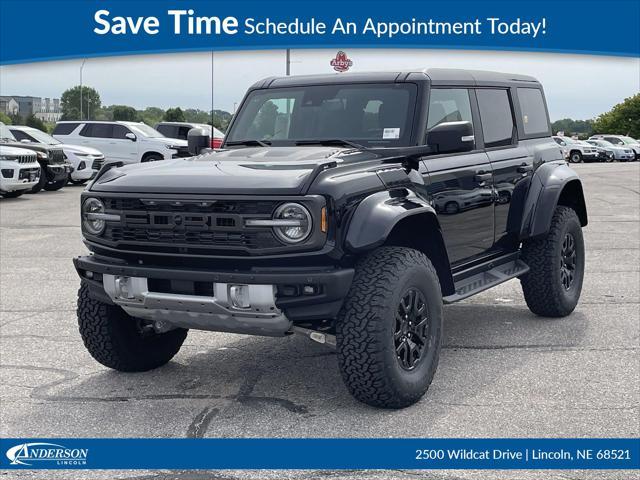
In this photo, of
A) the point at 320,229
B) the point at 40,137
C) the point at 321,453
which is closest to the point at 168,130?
the point at 40,137

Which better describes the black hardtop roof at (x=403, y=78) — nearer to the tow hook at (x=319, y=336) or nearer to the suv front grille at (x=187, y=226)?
the suv front grille at (x=187, y=226)

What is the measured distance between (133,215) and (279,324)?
1.04 meters

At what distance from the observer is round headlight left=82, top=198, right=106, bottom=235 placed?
504cm

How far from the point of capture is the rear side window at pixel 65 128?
26844 millimetres

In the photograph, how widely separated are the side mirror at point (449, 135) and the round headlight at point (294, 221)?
1252mm

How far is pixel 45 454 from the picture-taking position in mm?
4297

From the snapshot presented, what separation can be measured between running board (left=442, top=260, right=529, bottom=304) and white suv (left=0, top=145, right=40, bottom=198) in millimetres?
14077

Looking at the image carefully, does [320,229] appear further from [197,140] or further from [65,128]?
[65,128]

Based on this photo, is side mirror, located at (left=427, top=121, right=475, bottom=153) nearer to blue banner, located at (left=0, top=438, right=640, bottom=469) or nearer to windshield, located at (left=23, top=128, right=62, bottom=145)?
blue banner, located at (left=0, top=438, right=640, bottom=469)

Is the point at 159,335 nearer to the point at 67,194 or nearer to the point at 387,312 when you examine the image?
the point at 387,312

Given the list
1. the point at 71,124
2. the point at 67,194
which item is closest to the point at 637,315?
the point at 67,194

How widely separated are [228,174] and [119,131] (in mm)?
22355

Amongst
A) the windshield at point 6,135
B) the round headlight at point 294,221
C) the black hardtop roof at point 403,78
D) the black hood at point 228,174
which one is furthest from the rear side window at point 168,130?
the round headlight at point 294,221

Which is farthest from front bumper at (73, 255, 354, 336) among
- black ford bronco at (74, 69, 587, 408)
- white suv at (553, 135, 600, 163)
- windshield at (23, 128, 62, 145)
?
white suv at (553, 135, 600, 163)
